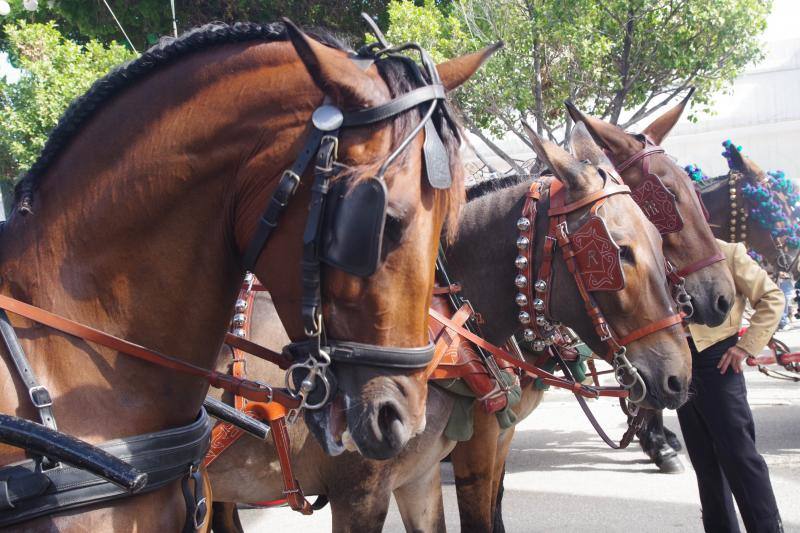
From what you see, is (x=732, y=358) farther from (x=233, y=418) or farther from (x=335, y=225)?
(x=335, y=225)

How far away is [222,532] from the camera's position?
3.60 meters

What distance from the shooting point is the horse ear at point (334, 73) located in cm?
138

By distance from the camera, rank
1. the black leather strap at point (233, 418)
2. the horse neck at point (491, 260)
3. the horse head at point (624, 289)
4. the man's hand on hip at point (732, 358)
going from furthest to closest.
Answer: the man's hand on hip at point (732, 358) → the horse neck at point (491, 260) → the horse head at point (624, 289) → the black leather strap at point (233, 418)

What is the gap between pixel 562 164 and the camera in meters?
2.89

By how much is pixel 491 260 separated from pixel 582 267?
0.43 meters

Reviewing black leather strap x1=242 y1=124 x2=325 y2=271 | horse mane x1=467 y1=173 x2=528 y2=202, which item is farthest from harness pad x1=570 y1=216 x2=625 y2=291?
black leather strap x1=242 y1=124 x2=325 y2=271

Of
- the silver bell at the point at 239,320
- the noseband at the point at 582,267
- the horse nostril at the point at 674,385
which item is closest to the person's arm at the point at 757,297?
the horse nostril at the point at 674,385

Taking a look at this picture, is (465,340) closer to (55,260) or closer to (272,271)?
(272,271)

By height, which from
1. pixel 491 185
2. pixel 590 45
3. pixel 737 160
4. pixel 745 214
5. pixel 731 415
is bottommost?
pixel 731 415

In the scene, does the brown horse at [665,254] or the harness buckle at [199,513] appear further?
the brown horse at [665,254]

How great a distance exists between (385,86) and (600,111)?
9.15m

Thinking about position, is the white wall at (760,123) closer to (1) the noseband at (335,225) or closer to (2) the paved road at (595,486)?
(2) the paved road at (595,486)

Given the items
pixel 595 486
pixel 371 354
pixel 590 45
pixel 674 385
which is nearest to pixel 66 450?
pixel 371 354

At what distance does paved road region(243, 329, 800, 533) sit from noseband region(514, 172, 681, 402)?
2.29 m
